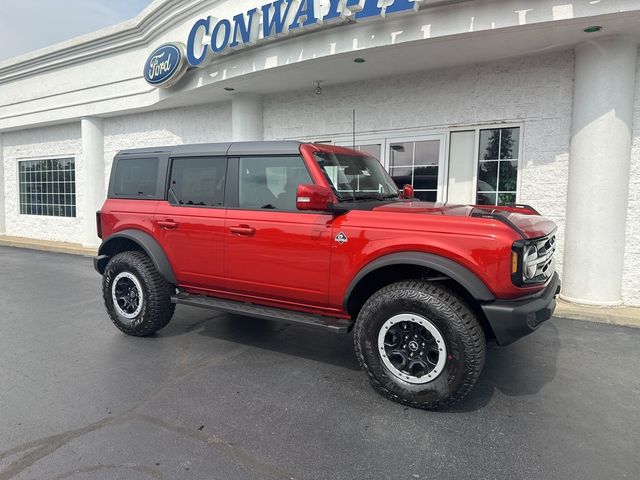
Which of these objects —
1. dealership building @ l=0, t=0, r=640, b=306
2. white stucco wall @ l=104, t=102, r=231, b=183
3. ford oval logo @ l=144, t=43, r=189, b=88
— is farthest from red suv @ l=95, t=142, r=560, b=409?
white stucco wall @ l=104, t=102, r=231, b=183

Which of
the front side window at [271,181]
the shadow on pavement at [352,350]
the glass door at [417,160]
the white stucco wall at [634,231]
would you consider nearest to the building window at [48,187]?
the glass door at [417,160]

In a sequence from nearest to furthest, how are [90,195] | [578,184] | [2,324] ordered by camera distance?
1. [2,324]
2. [578,184]
3. [90,195]

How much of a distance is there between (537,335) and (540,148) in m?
3.12

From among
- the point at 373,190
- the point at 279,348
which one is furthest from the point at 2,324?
the point at 373,190

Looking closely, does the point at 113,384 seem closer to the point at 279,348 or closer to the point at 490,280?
the point at 279,348

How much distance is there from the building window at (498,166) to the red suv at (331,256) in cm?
276

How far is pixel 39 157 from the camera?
1443 centimetres

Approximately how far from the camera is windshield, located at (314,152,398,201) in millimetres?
4031

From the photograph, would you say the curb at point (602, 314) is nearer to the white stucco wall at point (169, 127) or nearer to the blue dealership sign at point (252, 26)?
the blue dealership sign at point (252, 26)

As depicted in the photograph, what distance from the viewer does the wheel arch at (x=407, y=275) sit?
3.17 meters

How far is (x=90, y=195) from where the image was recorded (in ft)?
40.1

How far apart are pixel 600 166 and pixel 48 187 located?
1512 centimetres

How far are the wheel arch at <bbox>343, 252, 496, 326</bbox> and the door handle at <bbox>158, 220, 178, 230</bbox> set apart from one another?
6.68 feet

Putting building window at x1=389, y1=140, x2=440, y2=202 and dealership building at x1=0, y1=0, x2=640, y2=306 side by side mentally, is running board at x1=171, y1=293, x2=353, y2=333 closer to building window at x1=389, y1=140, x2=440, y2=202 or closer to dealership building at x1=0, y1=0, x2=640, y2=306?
dealership building at x1=0, y1=0, x2=640, y2=306
